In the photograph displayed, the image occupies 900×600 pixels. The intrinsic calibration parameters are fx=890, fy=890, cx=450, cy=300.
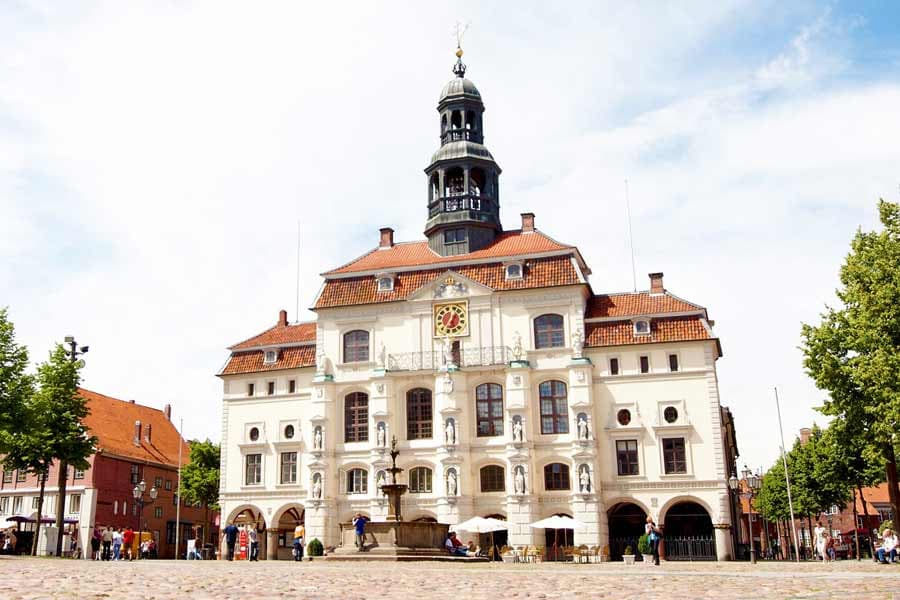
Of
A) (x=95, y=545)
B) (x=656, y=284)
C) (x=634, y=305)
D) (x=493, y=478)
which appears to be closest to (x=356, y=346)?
(x=493, y=478)

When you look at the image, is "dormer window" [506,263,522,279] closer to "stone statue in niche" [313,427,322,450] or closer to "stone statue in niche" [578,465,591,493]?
"stone statue in niche" [578,465,591,493]

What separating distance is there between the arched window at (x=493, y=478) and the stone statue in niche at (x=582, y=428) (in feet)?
15.5

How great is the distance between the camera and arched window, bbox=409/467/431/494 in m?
48.3

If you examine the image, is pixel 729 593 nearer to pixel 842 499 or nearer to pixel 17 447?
pixel 17 447

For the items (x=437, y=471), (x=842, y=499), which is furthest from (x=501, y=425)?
(x=842, y=499)

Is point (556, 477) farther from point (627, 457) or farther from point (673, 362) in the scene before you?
point (673, 362)

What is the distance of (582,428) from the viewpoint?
45.7 m

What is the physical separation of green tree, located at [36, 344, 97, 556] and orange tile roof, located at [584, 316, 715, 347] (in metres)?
26.3

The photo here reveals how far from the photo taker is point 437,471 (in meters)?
47.4

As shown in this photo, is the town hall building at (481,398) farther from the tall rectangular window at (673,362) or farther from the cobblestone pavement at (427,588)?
the cobblestone pavement at (427,588)

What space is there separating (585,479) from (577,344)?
23.7ft

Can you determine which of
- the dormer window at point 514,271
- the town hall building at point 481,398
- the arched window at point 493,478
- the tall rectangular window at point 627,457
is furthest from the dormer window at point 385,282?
the tall rectangular window at point 627,457

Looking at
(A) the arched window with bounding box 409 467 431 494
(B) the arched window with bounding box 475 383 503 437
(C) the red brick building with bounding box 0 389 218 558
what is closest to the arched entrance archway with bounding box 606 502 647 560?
(B) the arched window with bounding box 475 383 503 437

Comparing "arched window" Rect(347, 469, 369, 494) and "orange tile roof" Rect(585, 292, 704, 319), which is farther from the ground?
"orange tile roof" Rect(585, 292, 704, 319)
